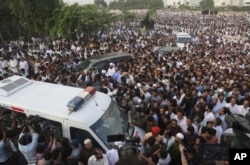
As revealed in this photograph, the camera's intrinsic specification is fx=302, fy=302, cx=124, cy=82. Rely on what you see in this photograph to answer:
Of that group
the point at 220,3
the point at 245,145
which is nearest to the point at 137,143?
the point at 245,145

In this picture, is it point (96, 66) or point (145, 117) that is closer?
point (145, 117)

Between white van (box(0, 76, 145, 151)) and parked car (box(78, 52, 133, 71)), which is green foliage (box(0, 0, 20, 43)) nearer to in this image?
parked car (box(78, 52, 133, 71))

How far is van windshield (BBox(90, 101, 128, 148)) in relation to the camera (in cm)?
540

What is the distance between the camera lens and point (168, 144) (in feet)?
18.3

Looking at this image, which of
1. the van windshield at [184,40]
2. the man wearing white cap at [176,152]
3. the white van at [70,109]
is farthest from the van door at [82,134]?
the van windshield at [184,40]

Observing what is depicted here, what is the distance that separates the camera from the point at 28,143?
5344 mm

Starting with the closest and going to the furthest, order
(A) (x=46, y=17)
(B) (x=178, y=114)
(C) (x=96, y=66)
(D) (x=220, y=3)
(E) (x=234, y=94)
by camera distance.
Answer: (B) (x=178, y=114), (E) (x=234, y=94), (C) (x=96, y=66), (A) (x=46, y=17), (D) (x=220, y=3)

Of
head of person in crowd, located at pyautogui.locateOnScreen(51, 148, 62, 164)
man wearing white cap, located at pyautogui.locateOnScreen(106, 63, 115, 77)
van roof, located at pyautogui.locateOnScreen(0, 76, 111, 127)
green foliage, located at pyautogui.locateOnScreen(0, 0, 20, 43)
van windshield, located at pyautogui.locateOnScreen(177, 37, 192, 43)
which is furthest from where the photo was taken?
van windshield, located at pyautogui.locateOnScreen(177, 37, 192, 43)

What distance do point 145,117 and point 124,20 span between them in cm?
3141

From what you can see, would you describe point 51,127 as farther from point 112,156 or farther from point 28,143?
point 112,156

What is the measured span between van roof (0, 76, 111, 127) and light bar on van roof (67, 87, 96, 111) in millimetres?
64

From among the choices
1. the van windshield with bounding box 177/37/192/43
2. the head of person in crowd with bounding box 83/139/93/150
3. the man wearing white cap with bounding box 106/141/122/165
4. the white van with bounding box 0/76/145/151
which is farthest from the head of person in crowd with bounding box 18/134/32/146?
the van windshield with bounding box 177/37/192/43

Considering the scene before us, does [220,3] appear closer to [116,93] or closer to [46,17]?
[46,17]

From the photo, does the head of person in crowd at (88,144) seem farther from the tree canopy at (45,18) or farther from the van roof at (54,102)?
the tree canopy at (45,18)
